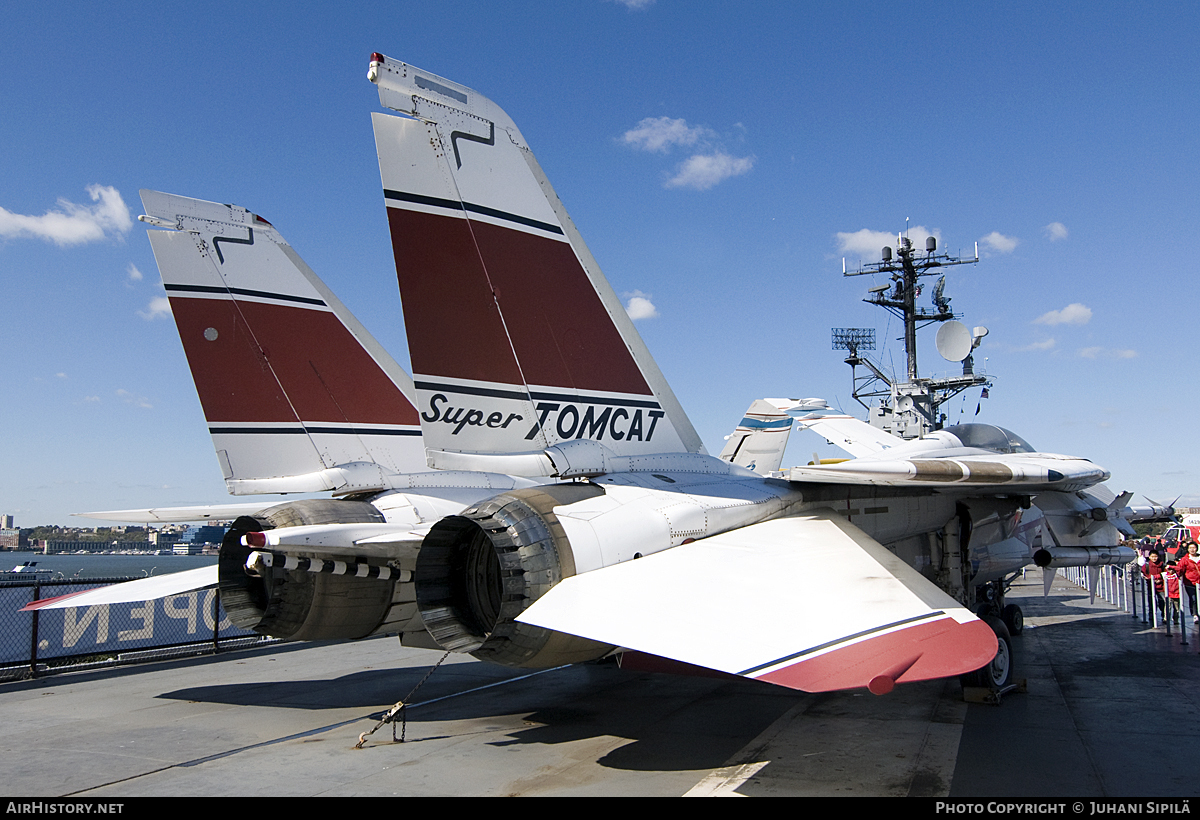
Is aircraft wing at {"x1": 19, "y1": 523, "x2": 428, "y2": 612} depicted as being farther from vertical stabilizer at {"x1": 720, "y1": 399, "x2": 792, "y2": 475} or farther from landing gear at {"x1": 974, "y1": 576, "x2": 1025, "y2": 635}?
vertical stabilizer at {"x1": 720, "y1": 399, "x2": 792, "y2": 475}

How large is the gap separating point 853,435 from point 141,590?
10287 millimetres

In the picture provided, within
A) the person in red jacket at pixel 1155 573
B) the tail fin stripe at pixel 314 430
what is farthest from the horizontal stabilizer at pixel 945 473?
the person in red jacket at pixel 1155 573

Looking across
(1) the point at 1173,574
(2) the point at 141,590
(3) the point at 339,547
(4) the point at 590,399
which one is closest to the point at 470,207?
(4) the point at 590,399

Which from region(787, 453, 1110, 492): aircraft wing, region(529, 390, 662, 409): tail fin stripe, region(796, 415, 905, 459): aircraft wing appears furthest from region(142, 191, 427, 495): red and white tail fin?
region(796, 415, 905, 459): aircraft wing

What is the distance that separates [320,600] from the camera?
643 centimetres

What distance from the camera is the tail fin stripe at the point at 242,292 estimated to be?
26.4 ft

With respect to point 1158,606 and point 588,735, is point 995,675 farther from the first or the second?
point 1158,606

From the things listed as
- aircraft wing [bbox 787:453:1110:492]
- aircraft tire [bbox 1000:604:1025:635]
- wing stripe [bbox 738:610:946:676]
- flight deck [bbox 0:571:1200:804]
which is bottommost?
aircraft tire [bbox 1000:604:1025:635]

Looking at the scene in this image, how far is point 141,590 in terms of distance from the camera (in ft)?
27.8

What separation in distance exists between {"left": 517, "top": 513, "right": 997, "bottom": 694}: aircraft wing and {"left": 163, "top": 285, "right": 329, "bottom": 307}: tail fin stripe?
5624mm

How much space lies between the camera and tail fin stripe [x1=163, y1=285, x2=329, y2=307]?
805cm

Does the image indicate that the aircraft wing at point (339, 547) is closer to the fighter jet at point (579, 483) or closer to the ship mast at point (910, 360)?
the fighter jet at point (579, 483)

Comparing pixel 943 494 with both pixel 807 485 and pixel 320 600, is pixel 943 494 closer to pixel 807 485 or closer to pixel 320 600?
pixel 807 485

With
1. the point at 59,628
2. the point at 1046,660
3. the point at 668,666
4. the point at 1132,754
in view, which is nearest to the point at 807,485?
the point at 668,666
